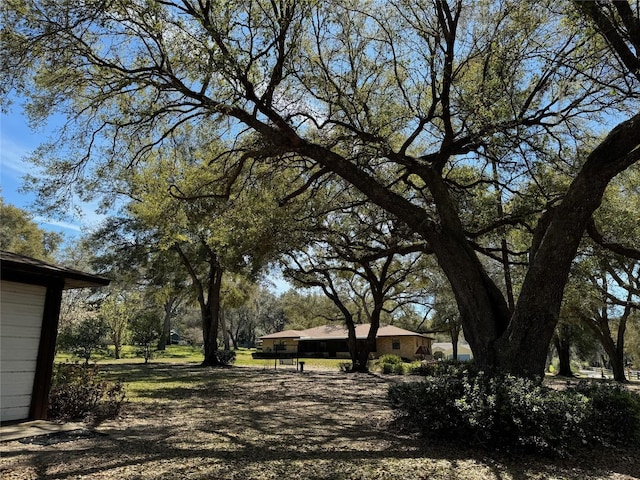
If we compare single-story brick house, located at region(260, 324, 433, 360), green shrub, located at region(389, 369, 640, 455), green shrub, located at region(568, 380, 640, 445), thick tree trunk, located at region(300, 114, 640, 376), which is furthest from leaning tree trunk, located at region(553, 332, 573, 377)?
green shrub, located at region(568, 380, 640, 445)

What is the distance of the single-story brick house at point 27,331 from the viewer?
633cm

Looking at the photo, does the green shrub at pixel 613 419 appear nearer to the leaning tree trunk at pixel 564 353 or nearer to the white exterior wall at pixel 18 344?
the white exterior wall at pixel 18 344

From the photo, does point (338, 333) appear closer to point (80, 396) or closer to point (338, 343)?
point (338, 343)

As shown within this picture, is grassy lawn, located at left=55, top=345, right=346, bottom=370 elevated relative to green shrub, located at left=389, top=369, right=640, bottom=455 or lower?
lower

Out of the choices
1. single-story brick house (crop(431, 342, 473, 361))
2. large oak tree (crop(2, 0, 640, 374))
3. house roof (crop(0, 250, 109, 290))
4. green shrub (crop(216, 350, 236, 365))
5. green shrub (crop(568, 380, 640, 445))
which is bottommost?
single-story brick house (crop(431, 342, 473, 361))

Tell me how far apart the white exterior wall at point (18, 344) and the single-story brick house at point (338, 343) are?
31.2 meters

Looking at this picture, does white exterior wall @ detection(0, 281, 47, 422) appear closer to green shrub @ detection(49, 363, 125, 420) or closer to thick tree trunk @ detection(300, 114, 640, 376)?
green shrub @ detection(49, 363, 125, 420)

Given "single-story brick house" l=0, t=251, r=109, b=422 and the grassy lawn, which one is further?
the grassy lawn

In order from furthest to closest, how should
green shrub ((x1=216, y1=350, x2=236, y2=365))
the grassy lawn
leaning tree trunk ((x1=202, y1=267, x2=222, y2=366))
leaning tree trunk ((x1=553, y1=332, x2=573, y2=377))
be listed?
leaning tree trunk ((x1=553, y1=332, x2=573, y2=377))
the grassy lawn
green shrub ((x1=216, y1=350, x2=236, y2=365))
leaning tree trunk ((x1=202, y1=267, x2=222, y2=366))

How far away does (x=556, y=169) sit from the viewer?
990 centimetres

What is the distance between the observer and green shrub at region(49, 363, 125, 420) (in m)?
7.15

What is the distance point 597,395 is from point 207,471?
18.2 feet

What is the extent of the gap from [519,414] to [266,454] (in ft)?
10.3

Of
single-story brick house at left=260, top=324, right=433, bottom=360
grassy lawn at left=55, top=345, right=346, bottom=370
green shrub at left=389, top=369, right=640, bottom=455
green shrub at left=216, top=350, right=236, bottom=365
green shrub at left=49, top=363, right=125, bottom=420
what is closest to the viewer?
green shrub at left=389, top=369, right=640, bottom=455
